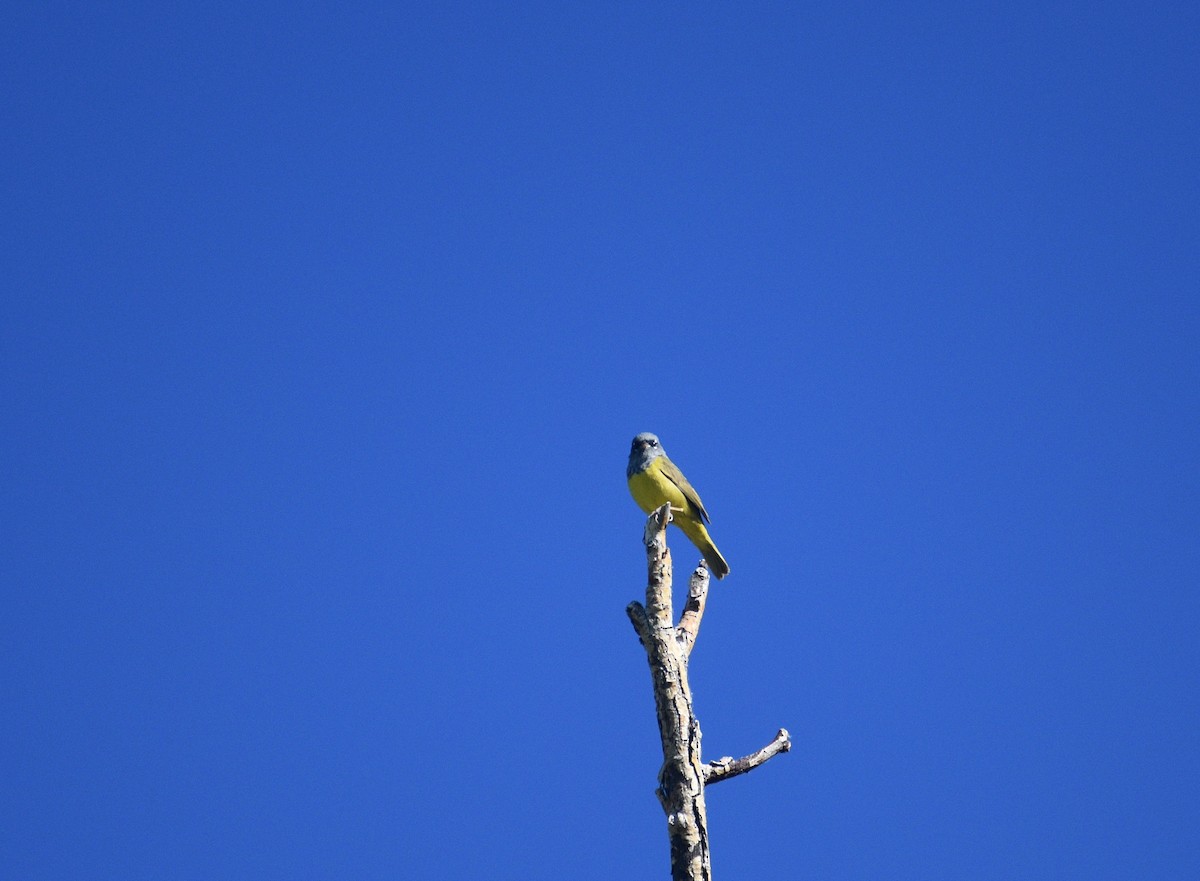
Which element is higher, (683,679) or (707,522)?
(707,522)

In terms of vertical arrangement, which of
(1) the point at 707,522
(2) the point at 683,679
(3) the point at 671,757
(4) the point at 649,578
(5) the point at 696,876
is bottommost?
(5) the point at 696,876

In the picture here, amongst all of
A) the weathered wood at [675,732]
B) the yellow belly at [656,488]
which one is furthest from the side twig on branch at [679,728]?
the yellow belly at [656,488]

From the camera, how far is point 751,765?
546cm

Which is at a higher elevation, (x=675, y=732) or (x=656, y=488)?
(x=656, y=488)

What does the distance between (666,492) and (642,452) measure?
62cm

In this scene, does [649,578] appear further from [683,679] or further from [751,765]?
[751,765]

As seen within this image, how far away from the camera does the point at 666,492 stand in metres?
10.0

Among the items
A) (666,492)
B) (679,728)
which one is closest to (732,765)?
(679,728)

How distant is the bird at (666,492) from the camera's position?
394 inches

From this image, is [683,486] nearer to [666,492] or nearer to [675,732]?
[666,492]

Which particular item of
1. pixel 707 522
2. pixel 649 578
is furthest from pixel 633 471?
pixel 649 578

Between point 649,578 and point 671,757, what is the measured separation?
1.07 metres

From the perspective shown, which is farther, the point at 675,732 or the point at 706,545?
the point at 706,545

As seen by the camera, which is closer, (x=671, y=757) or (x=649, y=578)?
(x=671, y=757)
